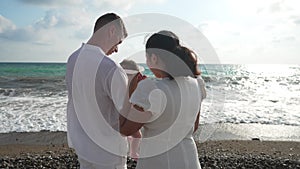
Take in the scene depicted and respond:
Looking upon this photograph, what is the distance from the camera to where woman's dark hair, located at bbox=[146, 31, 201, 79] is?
5.82 feet

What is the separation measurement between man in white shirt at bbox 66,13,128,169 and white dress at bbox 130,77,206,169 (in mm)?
198

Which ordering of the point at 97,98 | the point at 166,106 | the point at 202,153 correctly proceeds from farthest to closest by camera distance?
the point at 202,153 < the point at 97,98 < the point at 166,106

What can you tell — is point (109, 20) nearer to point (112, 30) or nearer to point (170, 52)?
point (112, 30)

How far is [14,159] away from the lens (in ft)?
18.8

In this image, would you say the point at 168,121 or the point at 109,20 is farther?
the point at 109,20

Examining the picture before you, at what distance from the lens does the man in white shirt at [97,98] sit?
193 centimetres

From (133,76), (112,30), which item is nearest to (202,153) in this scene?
(133,76)

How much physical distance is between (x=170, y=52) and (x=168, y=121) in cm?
34

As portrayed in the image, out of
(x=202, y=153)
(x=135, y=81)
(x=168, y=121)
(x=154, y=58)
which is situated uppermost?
(x=154, y=58)

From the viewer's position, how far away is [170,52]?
178cm

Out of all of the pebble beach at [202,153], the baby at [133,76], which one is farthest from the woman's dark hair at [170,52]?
the pebble beach at [202,153]

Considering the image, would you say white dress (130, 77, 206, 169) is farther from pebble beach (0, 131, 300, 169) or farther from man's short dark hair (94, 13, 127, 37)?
pebble beach (0, 131, 300, 169)

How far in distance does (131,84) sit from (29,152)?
204 inches

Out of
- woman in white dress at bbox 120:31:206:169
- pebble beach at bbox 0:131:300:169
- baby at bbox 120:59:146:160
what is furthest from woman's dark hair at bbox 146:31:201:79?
pebble beach at bbox 0:131:300:169
